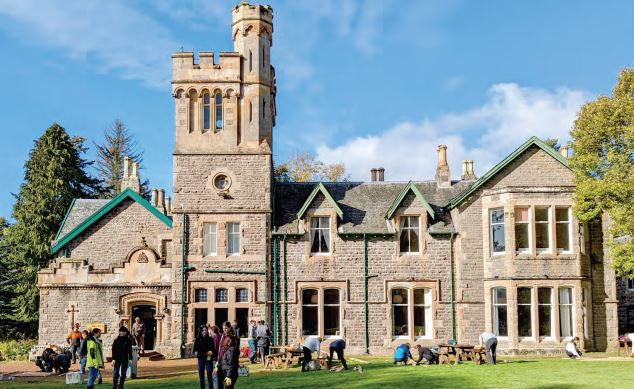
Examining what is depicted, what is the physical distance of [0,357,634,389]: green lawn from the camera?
19016 millimetres

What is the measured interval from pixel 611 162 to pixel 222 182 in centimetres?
1633

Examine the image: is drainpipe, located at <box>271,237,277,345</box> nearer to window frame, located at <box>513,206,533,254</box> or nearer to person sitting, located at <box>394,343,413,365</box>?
person sitting, located at <box>394,343,413,365</box>

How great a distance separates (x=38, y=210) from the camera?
5022 cm

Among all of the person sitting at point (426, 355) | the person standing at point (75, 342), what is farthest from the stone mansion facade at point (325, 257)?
the person sitting at point (426, 355)

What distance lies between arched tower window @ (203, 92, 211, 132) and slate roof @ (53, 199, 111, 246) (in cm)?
1083

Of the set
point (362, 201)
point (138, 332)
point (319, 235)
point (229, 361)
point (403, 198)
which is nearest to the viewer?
point (229, 361)

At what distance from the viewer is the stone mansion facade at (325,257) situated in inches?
1217

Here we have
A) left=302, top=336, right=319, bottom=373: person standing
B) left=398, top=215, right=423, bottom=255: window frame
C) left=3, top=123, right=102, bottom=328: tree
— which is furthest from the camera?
left=3, top=123, right=102, bottom=328: tree

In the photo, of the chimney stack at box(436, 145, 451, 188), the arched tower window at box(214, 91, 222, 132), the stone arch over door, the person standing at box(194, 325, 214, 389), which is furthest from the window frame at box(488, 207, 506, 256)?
the person standing at box(194, 325, 214, 389)

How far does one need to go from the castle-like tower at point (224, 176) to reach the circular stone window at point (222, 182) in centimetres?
4

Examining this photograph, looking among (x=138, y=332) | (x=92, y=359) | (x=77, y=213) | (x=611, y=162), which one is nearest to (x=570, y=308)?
(x=611, y=162)

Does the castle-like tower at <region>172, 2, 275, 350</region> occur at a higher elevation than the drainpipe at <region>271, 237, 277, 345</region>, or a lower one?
higher

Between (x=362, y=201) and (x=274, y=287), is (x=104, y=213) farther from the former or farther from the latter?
(x=362, y=201)

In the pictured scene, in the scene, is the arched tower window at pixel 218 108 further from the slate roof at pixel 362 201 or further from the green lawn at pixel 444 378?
the green lawn at pixel 444 378
